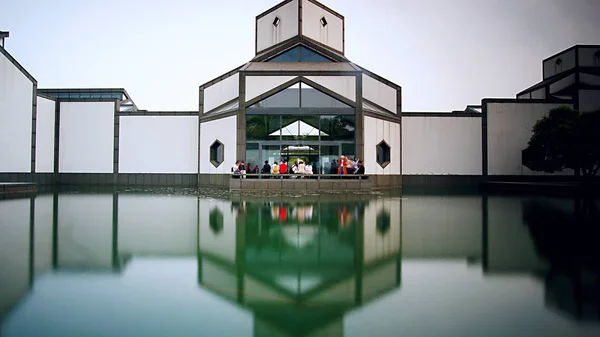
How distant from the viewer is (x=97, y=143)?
3133 cm

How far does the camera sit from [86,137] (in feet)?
103

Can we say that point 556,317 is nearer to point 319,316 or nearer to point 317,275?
point 319,316

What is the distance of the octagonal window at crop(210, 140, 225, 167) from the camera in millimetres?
27094

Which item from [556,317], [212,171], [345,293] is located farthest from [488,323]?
[212,171]

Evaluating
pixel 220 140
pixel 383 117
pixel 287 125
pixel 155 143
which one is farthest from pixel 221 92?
pixel 383 117

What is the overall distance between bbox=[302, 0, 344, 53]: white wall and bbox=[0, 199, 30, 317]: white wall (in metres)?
22.3

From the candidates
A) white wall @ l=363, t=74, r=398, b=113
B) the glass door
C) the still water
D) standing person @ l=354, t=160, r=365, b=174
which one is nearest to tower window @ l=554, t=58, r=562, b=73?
white wall @ l=363, t=74, r=398, b=113

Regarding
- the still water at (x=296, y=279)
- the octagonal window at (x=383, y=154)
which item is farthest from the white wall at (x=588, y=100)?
the still water at (x=296, y=279)

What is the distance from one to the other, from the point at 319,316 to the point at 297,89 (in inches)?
881

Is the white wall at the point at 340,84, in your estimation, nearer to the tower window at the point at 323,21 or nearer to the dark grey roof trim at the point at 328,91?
the dark grey roof trim at the point at 328,91

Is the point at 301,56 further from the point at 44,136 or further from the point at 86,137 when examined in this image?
the point at 44,136

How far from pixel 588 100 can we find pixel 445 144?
33.9 feet

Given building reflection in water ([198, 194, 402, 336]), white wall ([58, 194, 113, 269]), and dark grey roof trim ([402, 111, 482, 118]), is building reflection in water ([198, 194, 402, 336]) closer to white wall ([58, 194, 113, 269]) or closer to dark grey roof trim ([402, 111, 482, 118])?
white wall ([58, 194, 113, 269])

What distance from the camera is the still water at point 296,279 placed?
3660 mm
